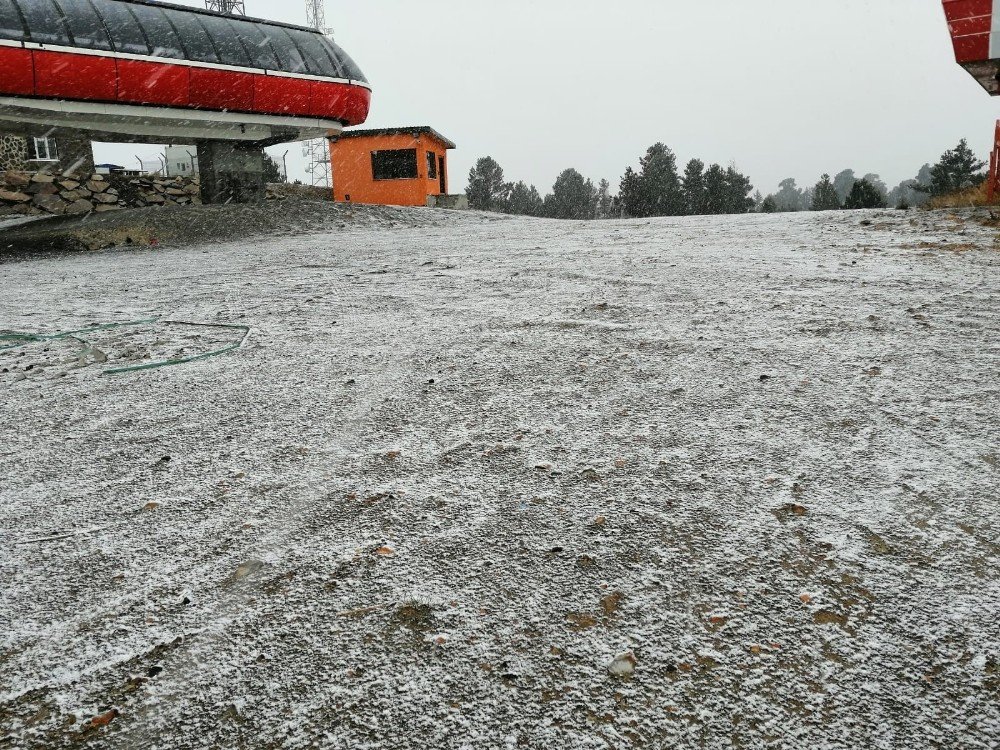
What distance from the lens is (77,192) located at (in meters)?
14.0

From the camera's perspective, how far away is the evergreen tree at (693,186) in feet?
217

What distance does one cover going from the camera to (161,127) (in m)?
10.1

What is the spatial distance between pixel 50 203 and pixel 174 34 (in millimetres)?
6445

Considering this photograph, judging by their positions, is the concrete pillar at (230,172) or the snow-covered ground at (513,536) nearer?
the snow-covered ground at (513,536)

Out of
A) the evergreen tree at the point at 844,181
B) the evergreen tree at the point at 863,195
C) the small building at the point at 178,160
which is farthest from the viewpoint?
the evergreen tree at the point at 844,181

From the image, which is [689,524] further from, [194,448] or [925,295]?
[925,295]

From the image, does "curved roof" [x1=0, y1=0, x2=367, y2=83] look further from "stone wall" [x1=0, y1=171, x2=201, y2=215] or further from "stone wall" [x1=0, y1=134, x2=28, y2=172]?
"stone wall" [x1=0, y1=134, x2=28, y2=172]

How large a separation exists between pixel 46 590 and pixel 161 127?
1074 centimetres

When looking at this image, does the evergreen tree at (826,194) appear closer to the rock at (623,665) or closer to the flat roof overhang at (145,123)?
the flat roof overhang at (145,123)

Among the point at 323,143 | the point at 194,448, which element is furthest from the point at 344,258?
the point at 323,143

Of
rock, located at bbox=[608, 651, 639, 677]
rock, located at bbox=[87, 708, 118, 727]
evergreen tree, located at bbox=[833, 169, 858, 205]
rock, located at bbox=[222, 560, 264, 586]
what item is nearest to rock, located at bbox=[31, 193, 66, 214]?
rock, located at bbox=[222, 560, 264, 586]

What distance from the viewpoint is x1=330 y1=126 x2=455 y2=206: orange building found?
21828mm

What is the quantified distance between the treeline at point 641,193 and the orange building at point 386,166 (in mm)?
32541

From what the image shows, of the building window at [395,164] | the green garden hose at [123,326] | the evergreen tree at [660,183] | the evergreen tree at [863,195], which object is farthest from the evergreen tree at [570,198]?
the green garden hose at [123,326]
